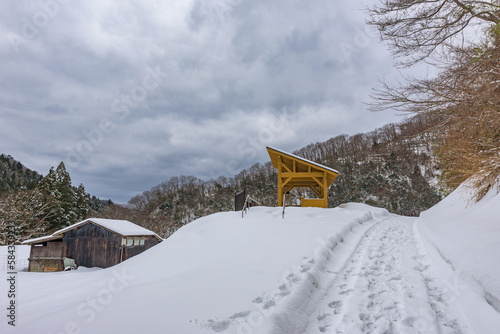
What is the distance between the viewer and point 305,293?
3650 millimetres

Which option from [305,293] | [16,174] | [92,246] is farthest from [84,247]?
[16,174]

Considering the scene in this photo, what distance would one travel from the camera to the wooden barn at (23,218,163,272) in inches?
786

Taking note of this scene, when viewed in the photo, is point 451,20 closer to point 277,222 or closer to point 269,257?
point 269,257

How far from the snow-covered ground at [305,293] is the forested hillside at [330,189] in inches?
838

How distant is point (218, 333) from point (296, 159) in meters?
13.3

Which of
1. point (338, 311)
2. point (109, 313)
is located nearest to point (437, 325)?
point (338, 311)

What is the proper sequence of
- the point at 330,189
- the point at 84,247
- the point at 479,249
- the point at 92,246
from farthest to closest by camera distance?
the point at 330,189
the point at 84,247
the point at 92,246
the point at 479,249

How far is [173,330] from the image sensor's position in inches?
102

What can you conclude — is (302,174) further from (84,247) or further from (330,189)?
(330,189)

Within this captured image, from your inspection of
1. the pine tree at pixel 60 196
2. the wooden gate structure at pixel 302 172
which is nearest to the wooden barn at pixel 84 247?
the pine tree at pixel 60 196

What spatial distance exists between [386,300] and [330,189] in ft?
165

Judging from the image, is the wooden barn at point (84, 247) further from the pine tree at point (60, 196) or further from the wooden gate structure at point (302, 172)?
the wooden gate structure at point (302, 172)

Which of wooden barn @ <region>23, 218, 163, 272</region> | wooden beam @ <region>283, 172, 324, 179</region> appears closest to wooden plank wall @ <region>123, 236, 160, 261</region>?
wooden barn @ <region>23, 218, 163, 272</region>

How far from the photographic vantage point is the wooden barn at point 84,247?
1995cm
